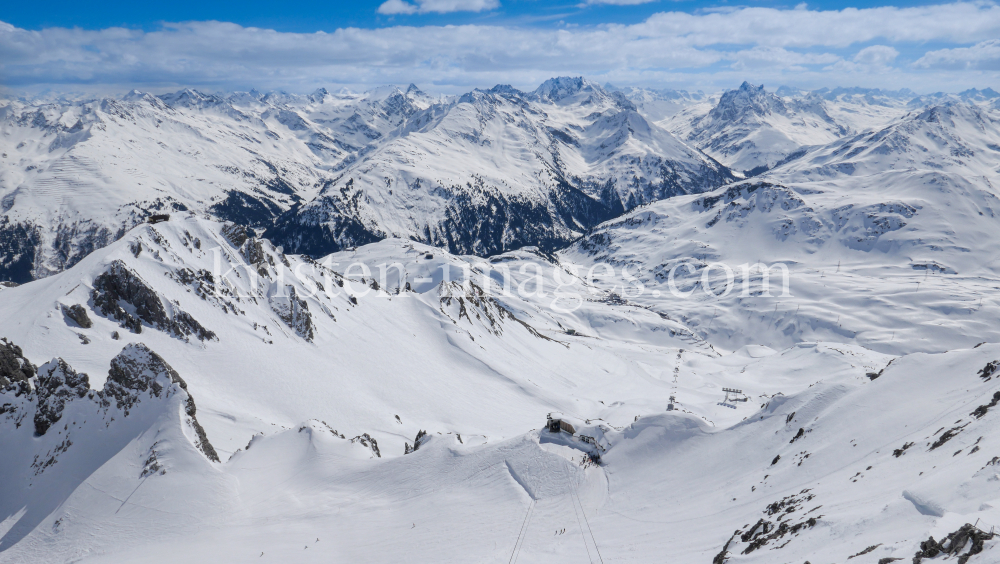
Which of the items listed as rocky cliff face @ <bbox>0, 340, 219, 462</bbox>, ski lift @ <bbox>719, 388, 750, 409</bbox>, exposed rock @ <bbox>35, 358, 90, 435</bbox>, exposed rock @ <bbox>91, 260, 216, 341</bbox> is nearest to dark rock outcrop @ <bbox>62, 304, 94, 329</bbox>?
exposed rock @ <bbox>91, 260, 216, 341</bbox>

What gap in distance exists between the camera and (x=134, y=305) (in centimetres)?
6888

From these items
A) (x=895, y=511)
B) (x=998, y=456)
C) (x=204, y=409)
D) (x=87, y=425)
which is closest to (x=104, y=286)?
(x=204, y=409)

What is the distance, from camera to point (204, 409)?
5766 cm

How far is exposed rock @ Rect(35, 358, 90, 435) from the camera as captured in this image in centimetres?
4469

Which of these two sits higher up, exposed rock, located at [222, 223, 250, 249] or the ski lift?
exposed rock, located at [222, 223, 250, 249]

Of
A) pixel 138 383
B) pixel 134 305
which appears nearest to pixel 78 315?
pixel 134 305

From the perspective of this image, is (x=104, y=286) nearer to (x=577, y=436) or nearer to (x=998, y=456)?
(x=577, y=436)

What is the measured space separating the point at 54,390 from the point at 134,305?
2632 centimetres

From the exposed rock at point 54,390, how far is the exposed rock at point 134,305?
21019 mm

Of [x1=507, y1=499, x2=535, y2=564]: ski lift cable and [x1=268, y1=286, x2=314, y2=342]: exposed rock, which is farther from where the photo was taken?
[x1=268, y1=286, x2=314, y2=342]: exposed rock

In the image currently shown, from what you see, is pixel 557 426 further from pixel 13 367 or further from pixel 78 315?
pixel 78 315

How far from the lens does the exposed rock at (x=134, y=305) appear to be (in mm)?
66375

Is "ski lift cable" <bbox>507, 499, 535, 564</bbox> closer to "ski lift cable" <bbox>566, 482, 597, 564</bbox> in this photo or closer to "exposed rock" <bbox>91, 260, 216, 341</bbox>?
"ski lift cable" <bbox>566, 482, 597, 564</bbox>

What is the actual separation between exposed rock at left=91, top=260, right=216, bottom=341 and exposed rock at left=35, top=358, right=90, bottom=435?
69.0 ft
